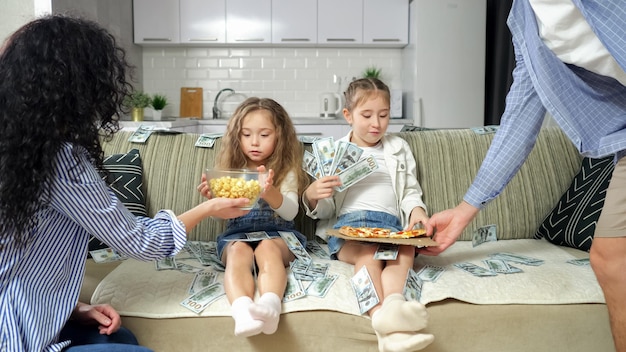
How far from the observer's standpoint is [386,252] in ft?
6.30

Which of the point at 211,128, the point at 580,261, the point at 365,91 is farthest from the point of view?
the point at 211,128

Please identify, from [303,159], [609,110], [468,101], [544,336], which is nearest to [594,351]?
[544,336]

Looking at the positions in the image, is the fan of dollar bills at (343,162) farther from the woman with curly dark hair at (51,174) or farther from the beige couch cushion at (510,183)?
the woman with curly dark hair at (51,174)

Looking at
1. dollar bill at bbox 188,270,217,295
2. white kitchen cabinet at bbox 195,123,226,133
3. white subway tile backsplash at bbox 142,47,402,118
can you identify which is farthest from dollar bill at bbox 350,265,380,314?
white subway tile backsplash at bbox 142,47,402,118

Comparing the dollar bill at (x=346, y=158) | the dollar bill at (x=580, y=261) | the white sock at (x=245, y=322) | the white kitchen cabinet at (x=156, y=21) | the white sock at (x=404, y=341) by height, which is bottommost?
the white sock at (x=404, y=341)

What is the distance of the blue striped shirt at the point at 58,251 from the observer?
4.14 ft

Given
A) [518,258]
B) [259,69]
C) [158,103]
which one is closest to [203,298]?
[518,258]

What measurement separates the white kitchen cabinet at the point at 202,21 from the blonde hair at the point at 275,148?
3297 mm

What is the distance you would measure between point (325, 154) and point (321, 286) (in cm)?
55

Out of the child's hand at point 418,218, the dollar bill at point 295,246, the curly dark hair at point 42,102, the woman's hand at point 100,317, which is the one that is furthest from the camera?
the child's hand at point 418,218

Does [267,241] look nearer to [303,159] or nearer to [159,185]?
[303,159]

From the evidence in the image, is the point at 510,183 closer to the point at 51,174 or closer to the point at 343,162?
the point at 343,162

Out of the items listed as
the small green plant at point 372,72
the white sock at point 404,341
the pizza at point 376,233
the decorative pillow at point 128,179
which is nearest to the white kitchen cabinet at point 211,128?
the small green plant at point 372,72

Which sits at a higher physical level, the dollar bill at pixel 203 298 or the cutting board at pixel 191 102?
the cutting board at pixel 191 102
